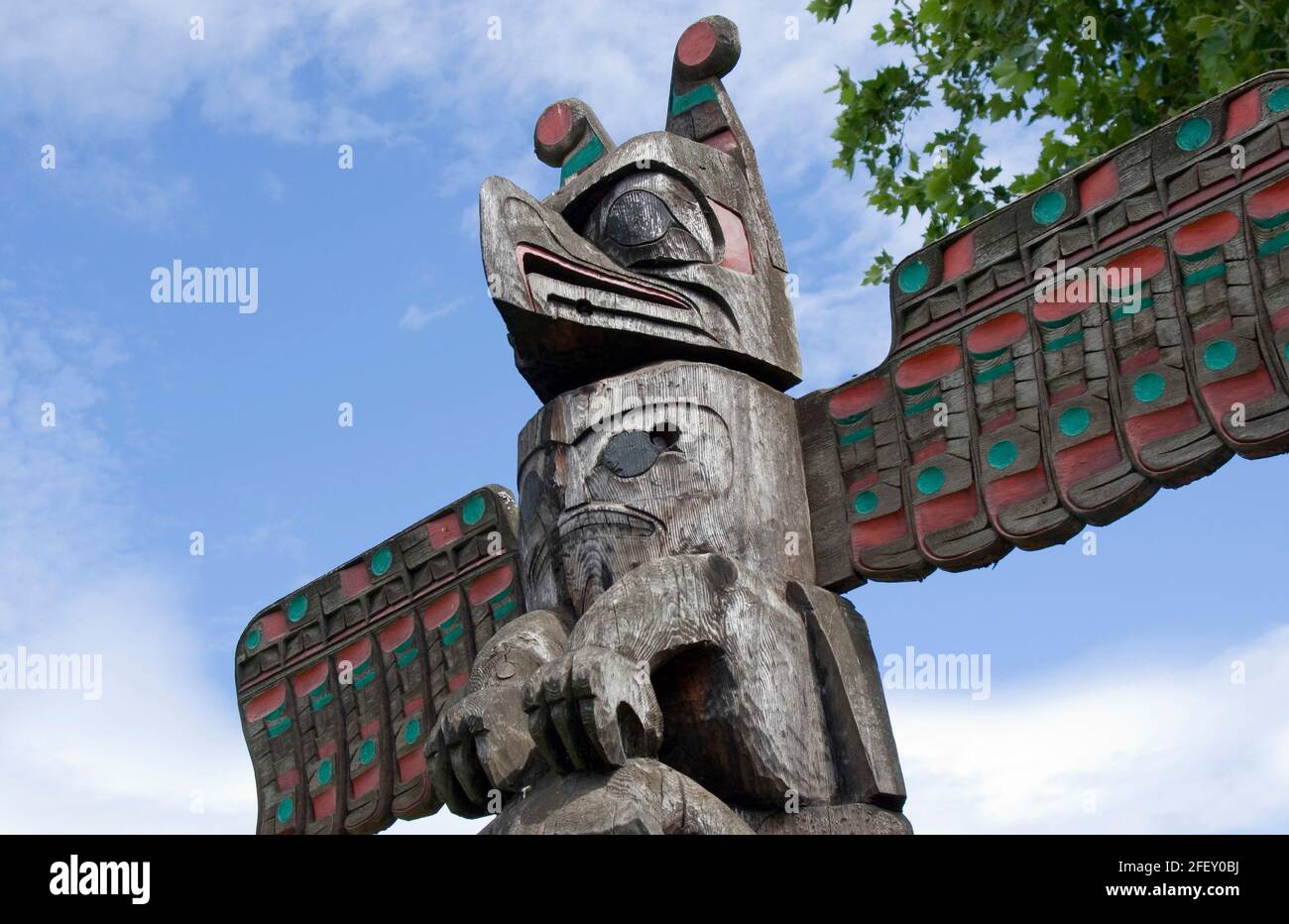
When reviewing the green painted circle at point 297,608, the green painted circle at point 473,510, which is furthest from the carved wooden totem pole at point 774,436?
the green painted circle at point 297,608

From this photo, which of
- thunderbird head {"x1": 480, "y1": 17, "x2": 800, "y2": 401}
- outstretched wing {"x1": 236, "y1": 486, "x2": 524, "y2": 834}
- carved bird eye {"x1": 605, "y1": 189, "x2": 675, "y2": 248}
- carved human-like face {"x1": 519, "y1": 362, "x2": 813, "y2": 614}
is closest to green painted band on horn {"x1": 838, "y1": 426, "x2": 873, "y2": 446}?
carved human-like face {"x1": 519, "y1": 362, "x2": 813, "y2": 614}

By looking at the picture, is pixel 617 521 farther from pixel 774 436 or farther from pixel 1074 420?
pixel 1074 420

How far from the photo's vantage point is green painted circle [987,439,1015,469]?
501cm

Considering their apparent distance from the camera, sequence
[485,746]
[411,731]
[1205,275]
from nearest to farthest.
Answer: [485,746], [1205,275], [411,731]

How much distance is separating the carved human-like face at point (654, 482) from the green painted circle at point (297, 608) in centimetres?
159

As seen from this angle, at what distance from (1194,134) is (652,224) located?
1.61 meters

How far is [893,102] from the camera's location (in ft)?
29.2

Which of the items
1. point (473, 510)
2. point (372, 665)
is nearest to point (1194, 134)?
point (473, 510)

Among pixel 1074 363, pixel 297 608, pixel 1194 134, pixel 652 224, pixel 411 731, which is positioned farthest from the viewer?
pixel 297 608

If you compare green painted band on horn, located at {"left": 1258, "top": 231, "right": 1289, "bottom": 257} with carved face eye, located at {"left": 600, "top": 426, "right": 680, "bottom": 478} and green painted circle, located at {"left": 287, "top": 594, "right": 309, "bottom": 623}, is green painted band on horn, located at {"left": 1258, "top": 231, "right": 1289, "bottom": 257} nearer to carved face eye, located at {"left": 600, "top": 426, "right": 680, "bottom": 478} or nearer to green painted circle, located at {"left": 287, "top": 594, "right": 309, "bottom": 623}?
carved face eye, located at {"left": 600, "top": 426, "right": 680, "bottom": 478}

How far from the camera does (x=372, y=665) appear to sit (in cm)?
634
